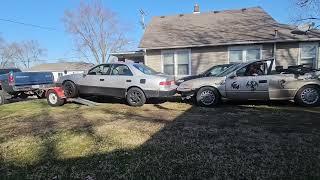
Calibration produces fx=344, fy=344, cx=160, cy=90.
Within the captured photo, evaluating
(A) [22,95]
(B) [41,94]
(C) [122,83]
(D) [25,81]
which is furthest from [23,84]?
(C) [122,83]

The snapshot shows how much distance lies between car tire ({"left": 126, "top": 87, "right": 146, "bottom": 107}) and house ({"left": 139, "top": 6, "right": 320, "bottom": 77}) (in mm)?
7305

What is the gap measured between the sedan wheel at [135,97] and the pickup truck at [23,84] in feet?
14.5

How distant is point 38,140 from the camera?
Result: 688cm

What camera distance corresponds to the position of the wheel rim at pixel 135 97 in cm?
1144

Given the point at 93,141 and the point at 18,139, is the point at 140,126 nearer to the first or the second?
the point at 93,141

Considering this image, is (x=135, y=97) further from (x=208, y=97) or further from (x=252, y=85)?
(x=252, y=85)

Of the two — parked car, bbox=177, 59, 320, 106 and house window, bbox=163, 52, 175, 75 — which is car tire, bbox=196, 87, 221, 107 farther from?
house window, bbox=163, 52, 175, 75

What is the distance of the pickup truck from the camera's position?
14203 millimetres

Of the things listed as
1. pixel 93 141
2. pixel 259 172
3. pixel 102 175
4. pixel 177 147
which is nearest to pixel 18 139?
pixel 93 141

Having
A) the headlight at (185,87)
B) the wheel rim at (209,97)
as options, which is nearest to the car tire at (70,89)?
the headlight at (185,87)

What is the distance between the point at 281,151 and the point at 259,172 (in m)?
1.03

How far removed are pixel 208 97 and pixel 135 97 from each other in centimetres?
242

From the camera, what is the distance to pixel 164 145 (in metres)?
6.20

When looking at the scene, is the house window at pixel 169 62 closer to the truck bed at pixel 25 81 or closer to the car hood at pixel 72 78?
the truck bed at pixel 25 81
